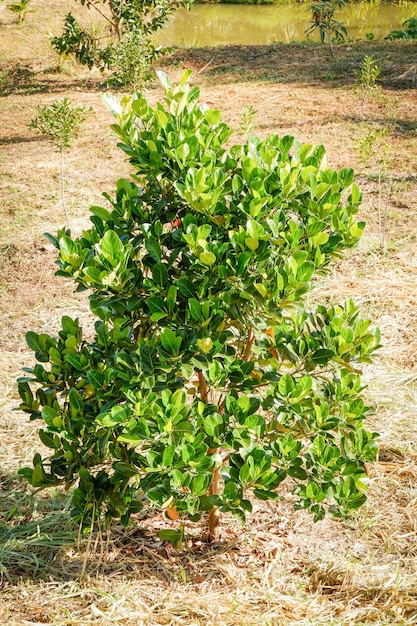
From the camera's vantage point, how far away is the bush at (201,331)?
2107 mm

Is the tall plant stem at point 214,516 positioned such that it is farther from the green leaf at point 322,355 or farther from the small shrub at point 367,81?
the small shrub at point 367,81

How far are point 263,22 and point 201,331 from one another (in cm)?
1708

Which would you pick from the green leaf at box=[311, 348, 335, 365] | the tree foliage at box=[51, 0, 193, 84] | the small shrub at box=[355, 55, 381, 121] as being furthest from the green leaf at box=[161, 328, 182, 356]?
the tree foliage at box=[51, 0, 193, 84]

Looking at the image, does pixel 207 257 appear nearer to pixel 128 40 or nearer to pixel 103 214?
pixel 103 214

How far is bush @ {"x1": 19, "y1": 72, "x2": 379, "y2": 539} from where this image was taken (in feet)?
6.91

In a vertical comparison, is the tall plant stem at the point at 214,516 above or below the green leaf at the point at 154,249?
below

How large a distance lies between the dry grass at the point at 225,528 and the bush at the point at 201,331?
0.34m

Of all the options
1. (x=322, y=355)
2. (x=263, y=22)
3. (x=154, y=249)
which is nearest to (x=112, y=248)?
(x=154, y=249)

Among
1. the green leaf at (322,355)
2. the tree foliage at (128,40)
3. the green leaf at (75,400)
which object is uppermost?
the tree foliage at (128,40)

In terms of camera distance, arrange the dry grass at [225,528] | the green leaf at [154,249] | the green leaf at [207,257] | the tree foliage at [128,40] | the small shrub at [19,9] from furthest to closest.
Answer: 1. the small shrub at [19,9]
2. the tree foliage at [128,40]
3. the dry grass at [225,528]
4. the green leaf at [154,249]
5. the green leaf at [207,257]

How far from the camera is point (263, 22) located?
17.7 metres

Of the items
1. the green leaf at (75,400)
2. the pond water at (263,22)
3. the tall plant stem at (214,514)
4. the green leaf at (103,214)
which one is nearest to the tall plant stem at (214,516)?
the tall plant stem at (214,514)

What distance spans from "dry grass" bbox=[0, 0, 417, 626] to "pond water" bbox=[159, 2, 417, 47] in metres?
9.45

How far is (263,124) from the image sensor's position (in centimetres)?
804
